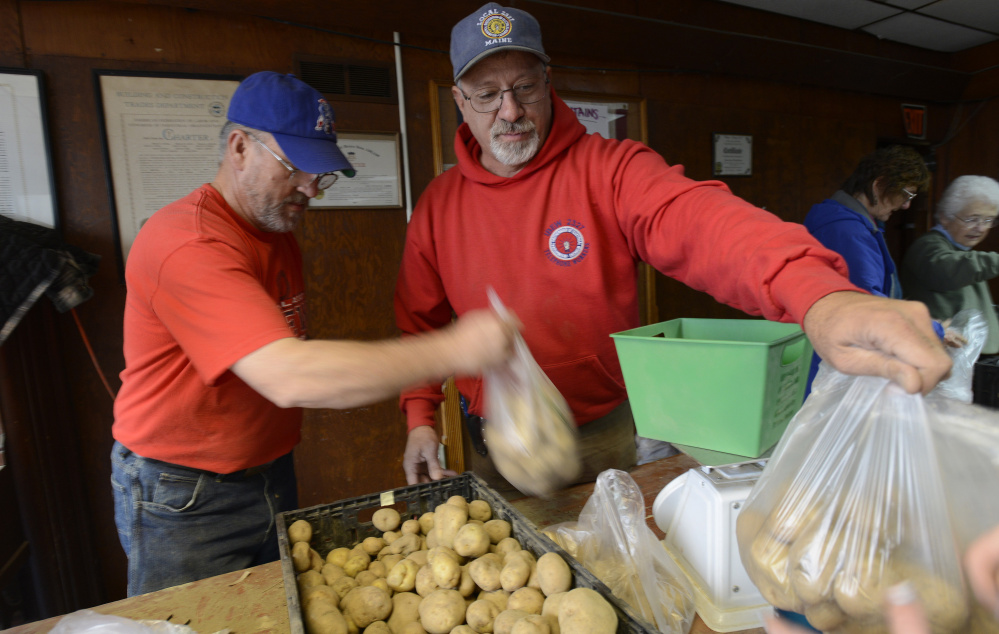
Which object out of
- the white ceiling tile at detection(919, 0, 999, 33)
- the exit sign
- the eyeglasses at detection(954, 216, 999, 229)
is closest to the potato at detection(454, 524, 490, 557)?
the eyeglasses at detection(954, 216, 999, 229)

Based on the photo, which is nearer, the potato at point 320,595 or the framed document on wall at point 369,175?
the potato at point 320,595

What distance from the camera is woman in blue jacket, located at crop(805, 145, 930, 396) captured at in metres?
2.41

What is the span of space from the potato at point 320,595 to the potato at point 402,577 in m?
0.10

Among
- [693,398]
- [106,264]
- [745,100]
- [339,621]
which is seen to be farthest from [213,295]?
[745,100]

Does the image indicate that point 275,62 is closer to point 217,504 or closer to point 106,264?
point 106,264

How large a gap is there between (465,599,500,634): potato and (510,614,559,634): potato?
81 mm

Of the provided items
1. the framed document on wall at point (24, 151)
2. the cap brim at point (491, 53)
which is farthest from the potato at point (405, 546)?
the framed document on wall at point (24, 151)

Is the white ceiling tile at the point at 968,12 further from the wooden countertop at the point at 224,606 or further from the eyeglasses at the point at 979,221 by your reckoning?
the wooden countertop at the point at 224,606

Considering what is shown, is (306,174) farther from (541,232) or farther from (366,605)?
(366,605)

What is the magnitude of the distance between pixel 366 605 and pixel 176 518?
69 centimetres

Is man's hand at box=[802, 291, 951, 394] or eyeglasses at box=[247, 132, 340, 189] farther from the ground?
eyeglasses at box=[247, 132, 340, 189]

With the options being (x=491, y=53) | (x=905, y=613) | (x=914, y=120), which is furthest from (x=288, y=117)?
(x=914, y=120)

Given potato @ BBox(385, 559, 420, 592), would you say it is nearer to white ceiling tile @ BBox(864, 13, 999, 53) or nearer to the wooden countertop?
the wooden countertop

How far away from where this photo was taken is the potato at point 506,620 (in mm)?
810
